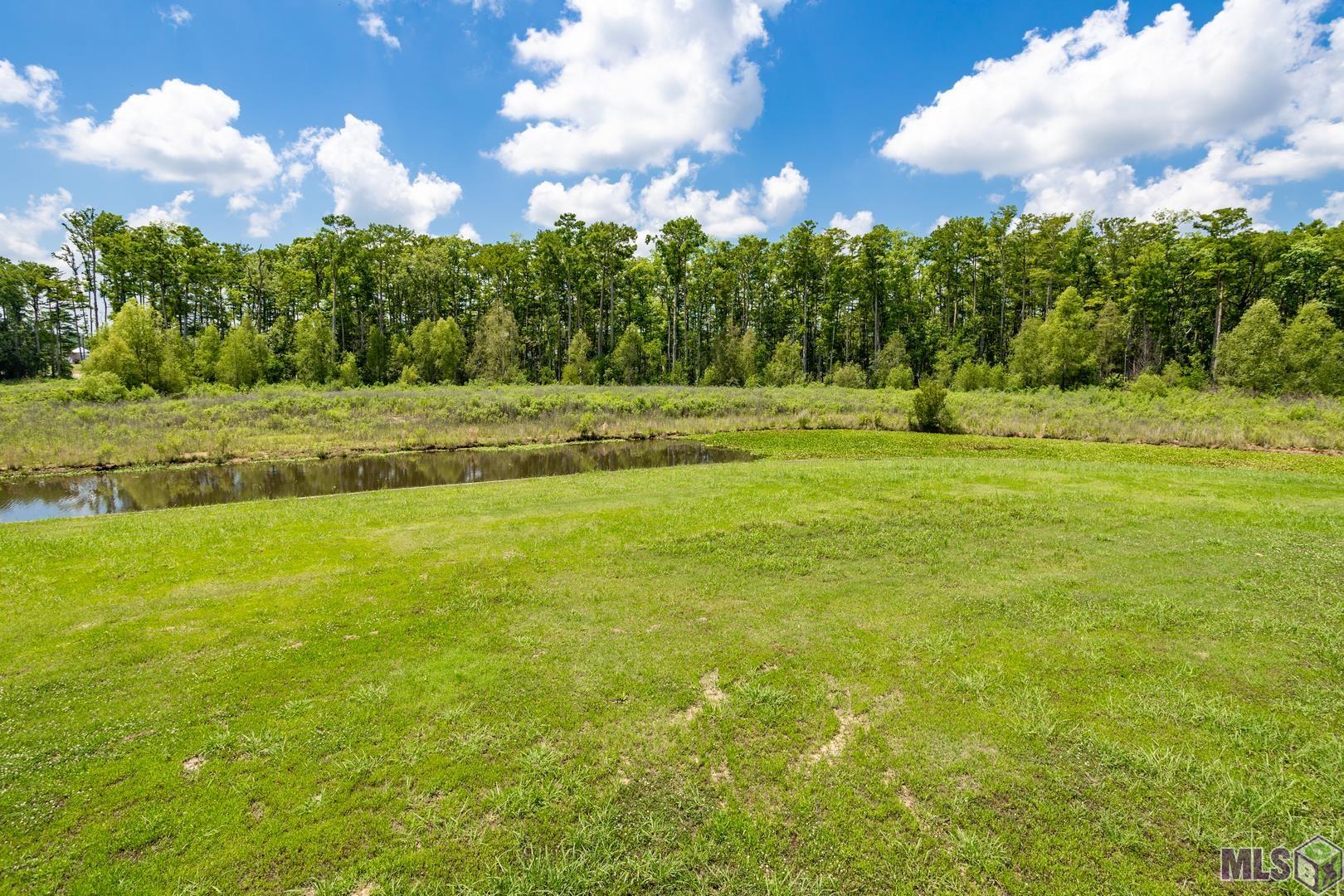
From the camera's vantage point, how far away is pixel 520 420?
1094 inches

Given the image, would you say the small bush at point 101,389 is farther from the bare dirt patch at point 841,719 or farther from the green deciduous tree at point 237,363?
the bare dirt patch at point 841,719

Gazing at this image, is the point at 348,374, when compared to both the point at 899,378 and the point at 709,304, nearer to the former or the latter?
the point at 709,304

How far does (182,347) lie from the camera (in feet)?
140

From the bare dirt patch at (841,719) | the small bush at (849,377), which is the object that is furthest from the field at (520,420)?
the bare dirt patch at (841,719)

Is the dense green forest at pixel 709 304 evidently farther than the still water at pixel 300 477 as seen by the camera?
Yes

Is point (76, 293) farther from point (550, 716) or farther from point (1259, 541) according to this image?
point (1259, 541)

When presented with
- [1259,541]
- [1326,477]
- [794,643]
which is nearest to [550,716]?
[794,643]

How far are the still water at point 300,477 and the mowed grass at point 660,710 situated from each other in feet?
19.5

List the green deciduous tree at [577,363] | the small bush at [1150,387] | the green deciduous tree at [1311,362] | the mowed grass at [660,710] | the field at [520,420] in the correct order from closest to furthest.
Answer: the mowed grass at [660,710] < the field at [520,420] < the green deciduous tree at [1311,362] < the small bush at [1150,387] < the green deciduous tree at [577,363]

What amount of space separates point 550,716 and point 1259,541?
1122 cm

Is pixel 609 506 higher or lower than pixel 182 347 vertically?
lower
